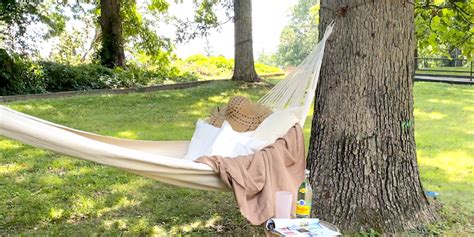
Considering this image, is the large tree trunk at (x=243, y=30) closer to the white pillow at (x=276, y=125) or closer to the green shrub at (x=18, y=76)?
the green shrub at (x=18, y=76)

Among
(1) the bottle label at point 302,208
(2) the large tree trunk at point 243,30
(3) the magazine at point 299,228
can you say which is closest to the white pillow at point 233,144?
(1) the bottle label at point 302,208

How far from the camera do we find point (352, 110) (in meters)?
2.23

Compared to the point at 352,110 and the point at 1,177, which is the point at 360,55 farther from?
the point at 1,177

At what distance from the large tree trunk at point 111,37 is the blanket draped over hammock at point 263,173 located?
7.83 m

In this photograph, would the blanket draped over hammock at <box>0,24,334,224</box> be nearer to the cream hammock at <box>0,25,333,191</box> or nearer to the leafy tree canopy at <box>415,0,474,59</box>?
the cream hammock at <box>0,25,333,191</box>

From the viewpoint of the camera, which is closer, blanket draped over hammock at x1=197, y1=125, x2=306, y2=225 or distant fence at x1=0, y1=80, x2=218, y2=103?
blanket draped over hammock at x1=197, y1=125, x2=306, y2=225

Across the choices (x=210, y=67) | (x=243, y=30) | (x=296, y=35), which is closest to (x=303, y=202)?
(x=243, y=30)

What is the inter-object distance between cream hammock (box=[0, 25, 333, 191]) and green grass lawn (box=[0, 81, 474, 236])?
451 millimetres

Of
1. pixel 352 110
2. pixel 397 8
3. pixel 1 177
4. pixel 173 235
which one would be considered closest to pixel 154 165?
pixel 173 235

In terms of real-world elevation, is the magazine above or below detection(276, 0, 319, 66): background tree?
below

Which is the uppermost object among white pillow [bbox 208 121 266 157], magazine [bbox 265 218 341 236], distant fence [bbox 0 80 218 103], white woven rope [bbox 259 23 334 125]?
white woven rope [bbox 259 23 334 125]

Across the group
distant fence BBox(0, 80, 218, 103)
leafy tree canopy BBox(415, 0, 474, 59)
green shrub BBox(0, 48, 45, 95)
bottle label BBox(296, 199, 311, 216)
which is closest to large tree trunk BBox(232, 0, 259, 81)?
distant fence BBox(0, 80, 218, 103)

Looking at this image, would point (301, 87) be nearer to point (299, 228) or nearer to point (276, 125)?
point (276, 125)

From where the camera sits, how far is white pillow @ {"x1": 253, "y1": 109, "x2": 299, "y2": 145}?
225 cm
